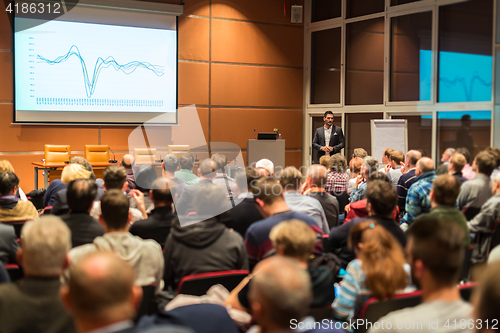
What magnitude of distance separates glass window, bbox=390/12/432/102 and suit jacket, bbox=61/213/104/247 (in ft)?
22.2

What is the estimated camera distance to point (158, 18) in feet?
28.7

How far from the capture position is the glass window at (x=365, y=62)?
29.0ft

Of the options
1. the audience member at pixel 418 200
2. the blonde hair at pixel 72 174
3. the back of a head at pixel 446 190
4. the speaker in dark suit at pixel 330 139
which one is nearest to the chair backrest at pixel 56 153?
the blonde hair at pixel 72 174

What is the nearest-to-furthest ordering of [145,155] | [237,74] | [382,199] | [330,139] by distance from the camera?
[382,199], [145,155], [330,139], [237,74]

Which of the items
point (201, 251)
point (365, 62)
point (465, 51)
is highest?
point (365, 62)

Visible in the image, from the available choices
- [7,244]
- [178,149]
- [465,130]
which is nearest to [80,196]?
[7,244]

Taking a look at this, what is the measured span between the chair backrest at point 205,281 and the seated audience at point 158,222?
3.23 feet

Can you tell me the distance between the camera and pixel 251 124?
32.3 feet

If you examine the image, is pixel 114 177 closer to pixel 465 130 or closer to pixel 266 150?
pixel 266 150

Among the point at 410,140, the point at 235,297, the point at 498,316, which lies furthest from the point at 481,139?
the point at 498,316

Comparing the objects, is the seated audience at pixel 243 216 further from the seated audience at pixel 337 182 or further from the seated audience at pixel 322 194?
the seated audience at pixel 337 182

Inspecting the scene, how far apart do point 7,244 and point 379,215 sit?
2.37m

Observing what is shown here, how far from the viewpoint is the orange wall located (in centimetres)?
905

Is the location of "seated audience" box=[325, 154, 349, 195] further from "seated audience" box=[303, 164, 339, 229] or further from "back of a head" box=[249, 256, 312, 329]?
"back of a head" box=[249, 256, 312, 329]
